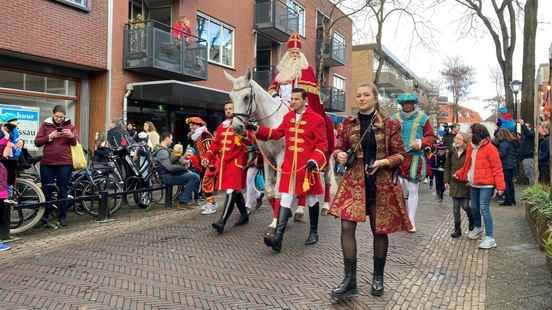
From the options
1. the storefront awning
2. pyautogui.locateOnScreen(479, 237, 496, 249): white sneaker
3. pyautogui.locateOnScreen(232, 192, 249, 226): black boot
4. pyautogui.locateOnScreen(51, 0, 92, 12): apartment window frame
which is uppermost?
pyautogui.locateOnScreen(51, 0, 92, 12): apartment window frame

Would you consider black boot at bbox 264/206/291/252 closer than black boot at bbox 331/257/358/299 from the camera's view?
No

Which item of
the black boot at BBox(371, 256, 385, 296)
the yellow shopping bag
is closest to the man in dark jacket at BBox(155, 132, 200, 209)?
the yellow shopping bag

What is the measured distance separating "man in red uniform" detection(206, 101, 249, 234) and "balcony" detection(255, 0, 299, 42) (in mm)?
15929

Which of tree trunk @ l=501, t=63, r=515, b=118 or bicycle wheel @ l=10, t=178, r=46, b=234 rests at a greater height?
tree trunk @ l=501, t=63, r=515, b=118

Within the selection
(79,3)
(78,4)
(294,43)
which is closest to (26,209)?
(294,43)

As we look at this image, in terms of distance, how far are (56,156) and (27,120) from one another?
605cm

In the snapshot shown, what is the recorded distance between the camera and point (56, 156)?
24.1 feet

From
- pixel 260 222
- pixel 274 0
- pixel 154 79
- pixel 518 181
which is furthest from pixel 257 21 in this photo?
pixel 260 222

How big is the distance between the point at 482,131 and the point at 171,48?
1105 cm

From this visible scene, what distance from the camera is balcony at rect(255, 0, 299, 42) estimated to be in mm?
22406

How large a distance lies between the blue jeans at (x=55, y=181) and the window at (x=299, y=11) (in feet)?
63.5

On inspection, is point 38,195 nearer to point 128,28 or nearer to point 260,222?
point 260,222

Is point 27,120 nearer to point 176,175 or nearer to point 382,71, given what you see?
point 176,175

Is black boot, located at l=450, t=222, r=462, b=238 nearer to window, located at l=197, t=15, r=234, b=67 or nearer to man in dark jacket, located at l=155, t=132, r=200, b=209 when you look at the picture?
man in dark jacket, located at l=155, t=132, r=200, b=209
